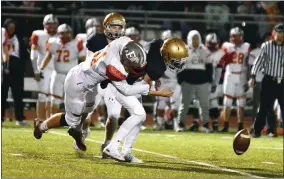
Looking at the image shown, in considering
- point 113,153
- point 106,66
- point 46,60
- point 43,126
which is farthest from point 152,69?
point 46,60

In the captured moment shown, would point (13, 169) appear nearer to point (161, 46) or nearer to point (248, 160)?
point (161, 46)

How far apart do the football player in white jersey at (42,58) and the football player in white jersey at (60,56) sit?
0.14 metres

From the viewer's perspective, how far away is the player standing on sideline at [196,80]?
13.6 metres

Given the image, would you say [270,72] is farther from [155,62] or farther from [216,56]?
[155,62]

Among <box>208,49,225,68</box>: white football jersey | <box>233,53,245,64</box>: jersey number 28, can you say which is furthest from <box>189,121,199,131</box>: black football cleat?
<box>233,53,245,64</box>: jersey number 28

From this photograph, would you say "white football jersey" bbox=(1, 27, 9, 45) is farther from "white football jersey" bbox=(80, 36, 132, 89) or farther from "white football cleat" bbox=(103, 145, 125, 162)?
"white football cleat" bbox=(103, 145, 125, 162)

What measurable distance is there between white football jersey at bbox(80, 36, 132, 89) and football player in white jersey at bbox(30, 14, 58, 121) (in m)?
5.21

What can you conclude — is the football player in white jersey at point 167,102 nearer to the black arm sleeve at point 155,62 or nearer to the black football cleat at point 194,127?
the black football cleat at point 194,127

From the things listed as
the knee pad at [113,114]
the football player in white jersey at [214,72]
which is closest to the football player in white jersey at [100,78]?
the knee pad at [113,114]

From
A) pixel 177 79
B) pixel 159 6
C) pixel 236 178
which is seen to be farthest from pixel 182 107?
pixel 236 178

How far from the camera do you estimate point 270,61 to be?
12.1m

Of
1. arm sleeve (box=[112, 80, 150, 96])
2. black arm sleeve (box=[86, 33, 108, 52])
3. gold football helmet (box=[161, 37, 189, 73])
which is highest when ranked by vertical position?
gold football helmet (box=[161, 37, 189, 73])

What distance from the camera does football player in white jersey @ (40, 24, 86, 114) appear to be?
13.0m

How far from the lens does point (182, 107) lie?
1362 centimetres
